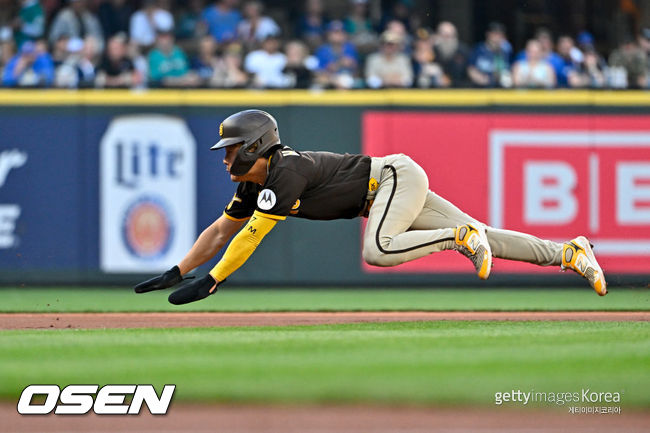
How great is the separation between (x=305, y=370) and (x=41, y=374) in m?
1.53

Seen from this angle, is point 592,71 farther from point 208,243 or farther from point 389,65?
point 208,243

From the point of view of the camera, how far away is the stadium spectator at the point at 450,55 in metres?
13.7

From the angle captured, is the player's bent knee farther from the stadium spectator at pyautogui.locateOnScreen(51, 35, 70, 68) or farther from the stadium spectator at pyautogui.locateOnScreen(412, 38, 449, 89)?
the stadium spectator at pyautogui.locateOnScreen(51, 35, 70, 68)

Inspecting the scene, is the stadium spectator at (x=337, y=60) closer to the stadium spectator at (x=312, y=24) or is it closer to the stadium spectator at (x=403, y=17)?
the stadium spectator at (x=312, y=24)

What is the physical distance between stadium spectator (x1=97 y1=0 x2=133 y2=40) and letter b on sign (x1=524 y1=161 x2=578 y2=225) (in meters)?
5.57

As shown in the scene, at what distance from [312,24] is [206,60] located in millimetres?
1795

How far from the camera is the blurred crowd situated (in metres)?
13.2

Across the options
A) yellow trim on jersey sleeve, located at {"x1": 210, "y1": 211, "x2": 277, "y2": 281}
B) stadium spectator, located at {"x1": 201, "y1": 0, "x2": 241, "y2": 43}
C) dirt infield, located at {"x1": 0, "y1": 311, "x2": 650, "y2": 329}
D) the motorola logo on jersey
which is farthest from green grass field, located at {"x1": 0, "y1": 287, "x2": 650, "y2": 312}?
stadium spectator, located at {"x1": 201, "y1": 0, "x2": 241, "y2": 43}

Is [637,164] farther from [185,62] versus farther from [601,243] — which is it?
[185,62]

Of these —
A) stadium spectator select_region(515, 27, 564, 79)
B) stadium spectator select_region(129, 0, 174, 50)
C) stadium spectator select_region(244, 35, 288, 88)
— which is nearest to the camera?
stadium spectator select_region(244, 35, 288, 88)

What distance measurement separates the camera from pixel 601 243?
12.9 metres

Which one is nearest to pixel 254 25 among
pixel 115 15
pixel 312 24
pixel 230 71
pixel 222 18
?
pixel 222 18

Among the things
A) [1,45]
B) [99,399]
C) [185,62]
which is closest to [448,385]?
[99,399]

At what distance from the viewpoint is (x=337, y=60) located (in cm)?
1362
